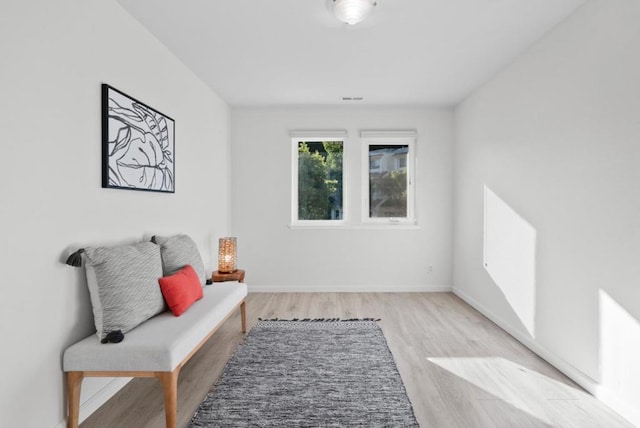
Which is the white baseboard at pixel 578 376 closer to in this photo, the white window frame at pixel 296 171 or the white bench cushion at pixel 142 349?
the white window frame at pixel 296 171

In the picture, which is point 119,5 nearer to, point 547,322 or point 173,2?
point 173,2

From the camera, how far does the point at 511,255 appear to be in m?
3.30

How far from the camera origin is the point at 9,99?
61.8 inches

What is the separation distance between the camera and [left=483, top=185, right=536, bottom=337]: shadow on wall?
9.81 feet

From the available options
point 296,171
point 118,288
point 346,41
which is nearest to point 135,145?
point 118,288

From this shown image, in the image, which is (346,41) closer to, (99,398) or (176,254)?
(176,254)

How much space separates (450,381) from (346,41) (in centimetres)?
272

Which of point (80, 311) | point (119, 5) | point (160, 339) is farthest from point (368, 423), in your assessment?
point (119, 5)

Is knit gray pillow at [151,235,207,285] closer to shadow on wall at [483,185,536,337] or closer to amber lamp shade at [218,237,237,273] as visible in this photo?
amber lamp shade at [218,237,237,273]

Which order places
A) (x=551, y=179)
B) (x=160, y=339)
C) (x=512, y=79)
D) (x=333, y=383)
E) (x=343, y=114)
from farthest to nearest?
(x=343, y=114) → (x=512, y=79) → (x=551, y=179) → (x=333, y=383) → (x=160, y=339)

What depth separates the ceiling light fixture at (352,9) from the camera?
234 centimetres

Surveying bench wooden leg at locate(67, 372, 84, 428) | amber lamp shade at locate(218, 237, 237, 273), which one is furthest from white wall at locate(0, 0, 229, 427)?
amber lamp shade at locate(218, 237, 237, 273)

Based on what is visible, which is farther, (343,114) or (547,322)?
(343,114)

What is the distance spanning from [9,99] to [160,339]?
1.33 meters
